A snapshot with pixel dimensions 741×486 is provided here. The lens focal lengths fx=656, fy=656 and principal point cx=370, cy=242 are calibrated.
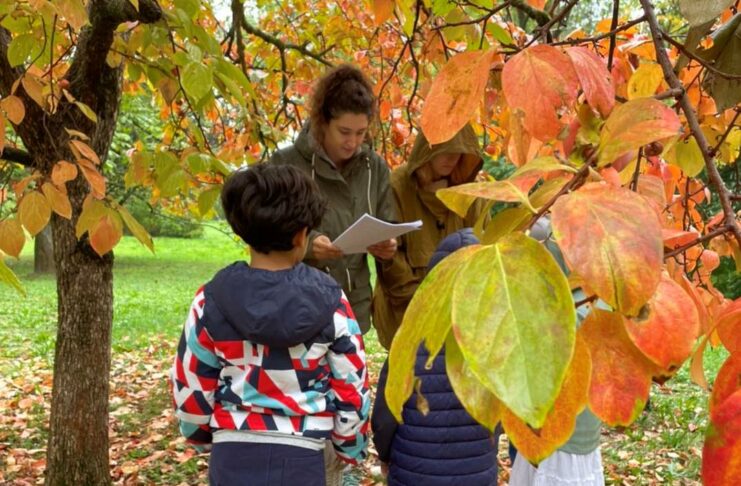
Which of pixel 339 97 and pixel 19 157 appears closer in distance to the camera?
pixel 339 97

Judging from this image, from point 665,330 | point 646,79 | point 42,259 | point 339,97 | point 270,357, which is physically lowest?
point 42,259

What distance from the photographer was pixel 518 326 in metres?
0.37

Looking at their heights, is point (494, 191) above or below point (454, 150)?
below

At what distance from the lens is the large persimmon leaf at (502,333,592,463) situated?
16.4 inches

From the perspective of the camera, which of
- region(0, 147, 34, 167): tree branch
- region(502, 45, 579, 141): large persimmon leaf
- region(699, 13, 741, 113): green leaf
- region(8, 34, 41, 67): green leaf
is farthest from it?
region(0, 147, 34, 167): tree branch

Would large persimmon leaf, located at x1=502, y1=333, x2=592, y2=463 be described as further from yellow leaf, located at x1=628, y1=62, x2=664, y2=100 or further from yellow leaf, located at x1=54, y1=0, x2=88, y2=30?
yellow leaf, located at x1=54, y1=0, x2=88, y2=30

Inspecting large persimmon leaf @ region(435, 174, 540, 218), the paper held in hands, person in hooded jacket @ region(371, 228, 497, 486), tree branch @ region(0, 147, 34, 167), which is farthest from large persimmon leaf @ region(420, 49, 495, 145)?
tree branch @ region(0, 147, 34, 167)

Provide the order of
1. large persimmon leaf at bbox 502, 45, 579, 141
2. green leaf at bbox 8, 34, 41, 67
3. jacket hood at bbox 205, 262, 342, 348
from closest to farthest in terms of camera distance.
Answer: large persimmon leaf at bbox 502, 45, 579, 141, jacket hood at bbox 205, 262, 342, 348, green leaf at bbox 8, 34, 41, 67

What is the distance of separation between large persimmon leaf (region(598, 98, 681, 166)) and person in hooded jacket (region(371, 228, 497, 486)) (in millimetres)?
1288

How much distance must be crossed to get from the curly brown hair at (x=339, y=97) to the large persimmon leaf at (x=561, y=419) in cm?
211

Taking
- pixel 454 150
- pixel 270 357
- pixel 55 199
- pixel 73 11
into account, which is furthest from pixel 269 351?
pixel 454 150

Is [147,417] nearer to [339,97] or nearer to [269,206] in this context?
[339,97]

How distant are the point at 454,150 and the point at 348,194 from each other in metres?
0.45

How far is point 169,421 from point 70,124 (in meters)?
2.50
